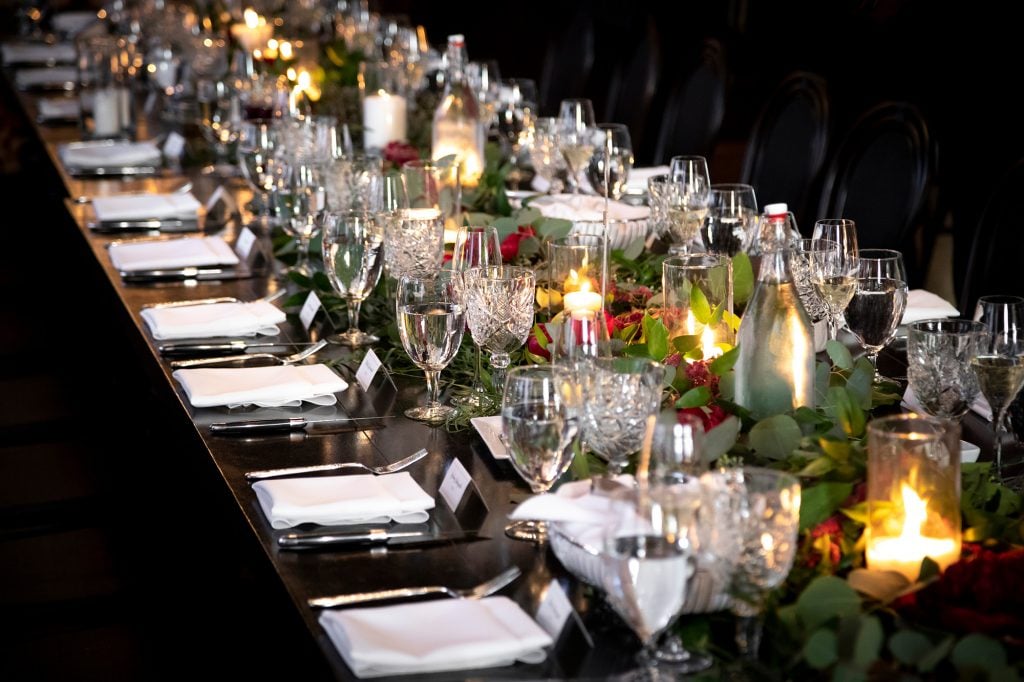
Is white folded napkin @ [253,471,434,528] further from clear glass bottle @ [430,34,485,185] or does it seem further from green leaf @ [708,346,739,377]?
clear glass bottle @ [430,34,485,185]

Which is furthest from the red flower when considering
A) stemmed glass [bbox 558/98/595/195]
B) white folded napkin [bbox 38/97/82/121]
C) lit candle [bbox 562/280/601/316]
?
white folded napkin [bbox 38/97/82/121]

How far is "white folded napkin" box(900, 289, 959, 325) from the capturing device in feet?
7.75

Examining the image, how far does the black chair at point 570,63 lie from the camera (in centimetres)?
532

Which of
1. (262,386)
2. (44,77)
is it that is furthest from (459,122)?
(44,77)

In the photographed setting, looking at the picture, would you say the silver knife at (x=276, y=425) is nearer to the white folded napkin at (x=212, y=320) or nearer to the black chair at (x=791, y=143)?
the white folded napkin at (x=212, y=320)

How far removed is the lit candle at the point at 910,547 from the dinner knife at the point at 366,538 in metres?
0.44

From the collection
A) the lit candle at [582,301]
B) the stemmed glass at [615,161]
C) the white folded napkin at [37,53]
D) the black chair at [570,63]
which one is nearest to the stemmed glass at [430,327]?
the lit candle at [582,301]

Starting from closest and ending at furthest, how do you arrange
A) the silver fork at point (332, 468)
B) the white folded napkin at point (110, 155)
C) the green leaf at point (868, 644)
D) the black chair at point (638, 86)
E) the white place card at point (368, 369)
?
the green leaf at point (868, 644), the silver fork at point (332, 468), the white place card at point (368, 369), the white folded napkin at point (110, 155), the black chair at point (638, 86)

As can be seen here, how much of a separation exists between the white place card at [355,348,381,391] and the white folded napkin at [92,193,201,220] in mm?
1320

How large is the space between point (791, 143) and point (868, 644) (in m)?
2.71

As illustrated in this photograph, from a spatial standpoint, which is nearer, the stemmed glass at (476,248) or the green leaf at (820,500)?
the green leaf at (820,500)

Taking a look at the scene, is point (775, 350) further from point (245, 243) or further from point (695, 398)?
point (245, 243)

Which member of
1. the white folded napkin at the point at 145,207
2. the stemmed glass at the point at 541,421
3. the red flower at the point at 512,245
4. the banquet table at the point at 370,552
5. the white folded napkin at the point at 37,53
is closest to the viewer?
the banquet table at the point at 370,552

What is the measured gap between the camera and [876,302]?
196 cm
